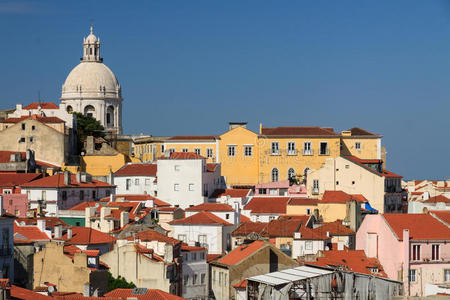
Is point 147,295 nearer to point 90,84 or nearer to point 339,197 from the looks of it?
point 339,197

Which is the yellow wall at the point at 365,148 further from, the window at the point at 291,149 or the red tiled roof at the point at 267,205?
the red tiled roof at the point at 267,205

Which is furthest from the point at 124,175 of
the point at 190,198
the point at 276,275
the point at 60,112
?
the point at 276,275

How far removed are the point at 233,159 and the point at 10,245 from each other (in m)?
48.9

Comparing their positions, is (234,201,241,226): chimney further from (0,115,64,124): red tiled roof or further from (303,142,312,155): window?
(0,115,64,124): red tiled roof

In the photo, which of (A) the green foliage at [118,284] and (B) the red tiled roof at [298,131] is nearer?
(A) the green foliage at [118,284]

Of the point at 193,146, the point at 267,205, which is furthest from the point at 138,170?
the point at 267,205

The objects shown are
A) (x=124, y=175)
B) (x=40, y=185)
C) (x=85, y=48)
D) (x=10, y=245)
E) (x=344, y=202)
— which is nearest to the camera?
(x=10, y=245)

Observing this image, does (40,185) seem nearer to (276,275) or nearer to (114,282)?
(114,282)

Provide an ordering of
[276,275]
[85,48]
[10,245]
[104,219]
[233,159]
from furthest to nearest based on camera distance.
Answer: [85,48]
[233,159]
[104,219]
[10,245]
[276,275]

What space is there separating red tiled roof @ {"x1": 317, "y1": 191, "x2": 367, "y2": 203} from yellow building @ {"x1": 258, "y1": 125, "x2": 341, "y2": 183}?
15.2 m

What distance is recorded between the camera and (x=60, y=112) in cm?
10056

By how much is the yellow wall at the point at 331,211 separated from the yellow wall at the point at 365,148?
2193cm

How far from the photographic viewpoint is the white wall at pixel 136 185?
87.2 metres

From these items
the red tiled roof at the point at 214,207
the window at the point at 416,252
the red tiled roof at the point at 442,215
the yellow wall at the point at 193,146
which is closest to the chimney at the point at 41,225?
the red tiled roof at the point at 214,207
